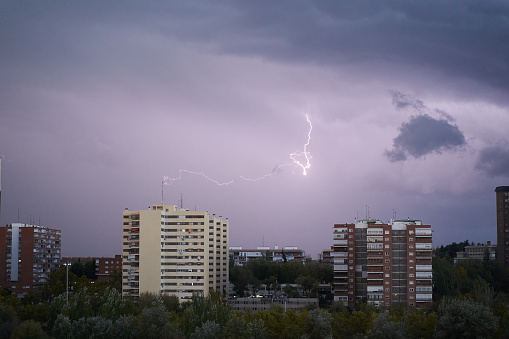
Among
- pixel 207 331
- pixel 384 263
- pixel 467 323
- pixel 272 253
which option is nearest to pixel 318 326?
pixel 207 331

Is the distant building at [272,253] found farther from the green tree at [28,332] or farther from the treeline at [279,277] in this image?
the green tree at [28,332]

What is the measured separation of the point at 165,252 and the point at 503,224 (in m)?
51.5

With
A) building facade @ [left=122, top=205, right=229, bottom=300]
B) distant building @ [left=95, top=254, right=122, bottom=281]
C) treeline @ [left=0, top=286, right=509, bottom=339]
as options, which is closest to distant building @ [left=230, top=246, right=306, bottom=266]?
distant building @ [left=95, top=254, right=122, bottom=281]

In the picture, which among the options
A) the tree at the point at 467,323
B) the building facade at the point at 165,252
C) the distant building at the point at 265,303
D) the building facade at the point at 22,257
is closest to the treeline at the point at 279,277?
the distant building at the point at 265,303

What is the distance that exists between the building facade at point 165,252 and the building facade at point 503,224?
46000 mm

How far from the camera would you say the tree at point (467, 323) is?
1555 inches

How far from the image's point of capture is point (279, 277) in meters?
87.8

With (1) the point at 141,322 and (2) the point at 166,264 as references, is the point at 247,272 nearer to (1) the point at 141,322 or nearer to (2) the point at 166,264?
(2) the point at 166,264

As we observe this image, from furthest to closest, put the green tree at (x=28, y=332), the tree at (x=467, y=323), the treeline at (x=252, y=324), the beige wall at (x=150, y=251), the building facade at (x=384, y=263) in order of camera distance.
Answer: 1. the beige wall at (x=150, y=251)
2. the building facade at (x=384, y=263)
3. the treeline at (x=252, y=324)
4. the tree at (x=467, y=323)
5. the green tree at (x=28, y=332)

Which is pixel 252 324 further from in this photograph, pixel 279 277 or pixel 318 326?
pixel 279 277

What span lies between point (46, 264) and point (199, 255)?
108ft

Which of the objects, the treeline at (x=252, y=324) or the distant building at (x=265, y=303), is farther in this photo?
the distant building at (x=265, y=303)

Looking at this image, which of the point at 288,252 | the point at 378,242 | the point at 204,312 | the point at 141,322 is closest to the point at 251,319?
the point at 204,312

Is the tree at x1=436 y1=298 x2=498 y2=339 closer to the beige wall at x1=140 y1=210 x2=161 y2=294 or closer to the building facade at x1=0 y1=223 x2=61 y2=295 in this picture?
the beige wall at x1=140 y1=210 x2=161 y2=294
